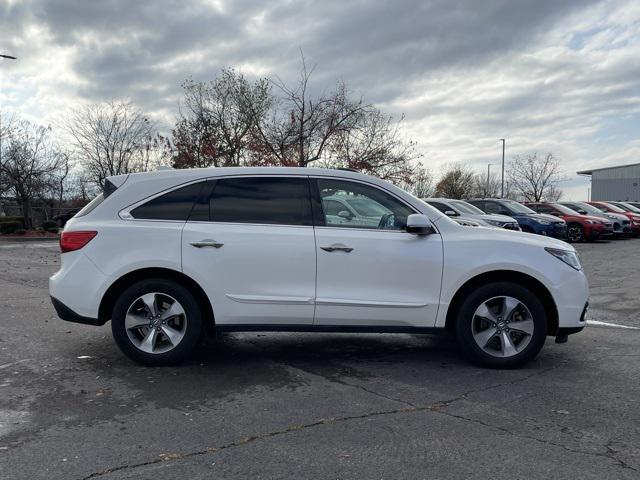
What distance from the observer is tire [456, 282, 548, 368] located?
507cm

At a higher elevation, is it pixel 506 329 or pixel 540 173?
pixel 540 173

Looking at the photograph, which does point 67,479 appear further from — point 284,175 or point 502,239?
point 502,239

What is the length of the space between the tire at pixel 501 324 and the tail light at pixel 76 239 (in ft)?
11.1

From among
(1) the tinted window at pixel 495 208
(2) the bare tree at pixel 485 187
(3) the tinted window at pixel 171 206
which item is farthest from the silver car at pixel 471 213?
(2) the bare tree at pixel 485 187

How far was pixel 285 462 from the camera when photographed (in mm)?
3277

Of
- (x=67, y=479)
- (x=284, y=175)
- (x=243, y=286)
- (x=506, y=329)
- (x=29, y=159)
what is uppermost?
(x=29, y=159)

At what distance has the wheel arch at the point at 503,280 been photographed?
5160mm

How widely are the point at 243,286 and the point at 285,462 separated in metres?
2.03

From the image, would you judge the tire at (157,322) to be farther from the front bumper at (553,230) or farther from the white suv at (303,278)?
the front bumper at (553,230)

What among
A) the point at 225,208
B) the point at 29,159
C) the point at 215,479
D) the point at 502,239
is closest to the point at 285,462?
the point at 215,479

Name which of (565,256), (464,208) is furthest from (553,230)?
(565,256)

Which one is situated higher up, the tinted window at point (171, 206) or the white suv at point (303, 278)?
the tinted window at point (171, 206)

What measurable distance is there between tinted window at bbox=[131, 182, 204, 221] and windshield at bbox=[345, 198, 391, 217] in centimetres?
145

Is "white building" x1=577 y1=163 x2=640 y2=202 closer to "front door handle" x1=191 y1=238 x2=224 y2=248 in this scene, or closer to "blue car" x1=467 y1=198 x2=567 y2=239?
"blue car" x1=467 y1=198 x2=567 y2=239
